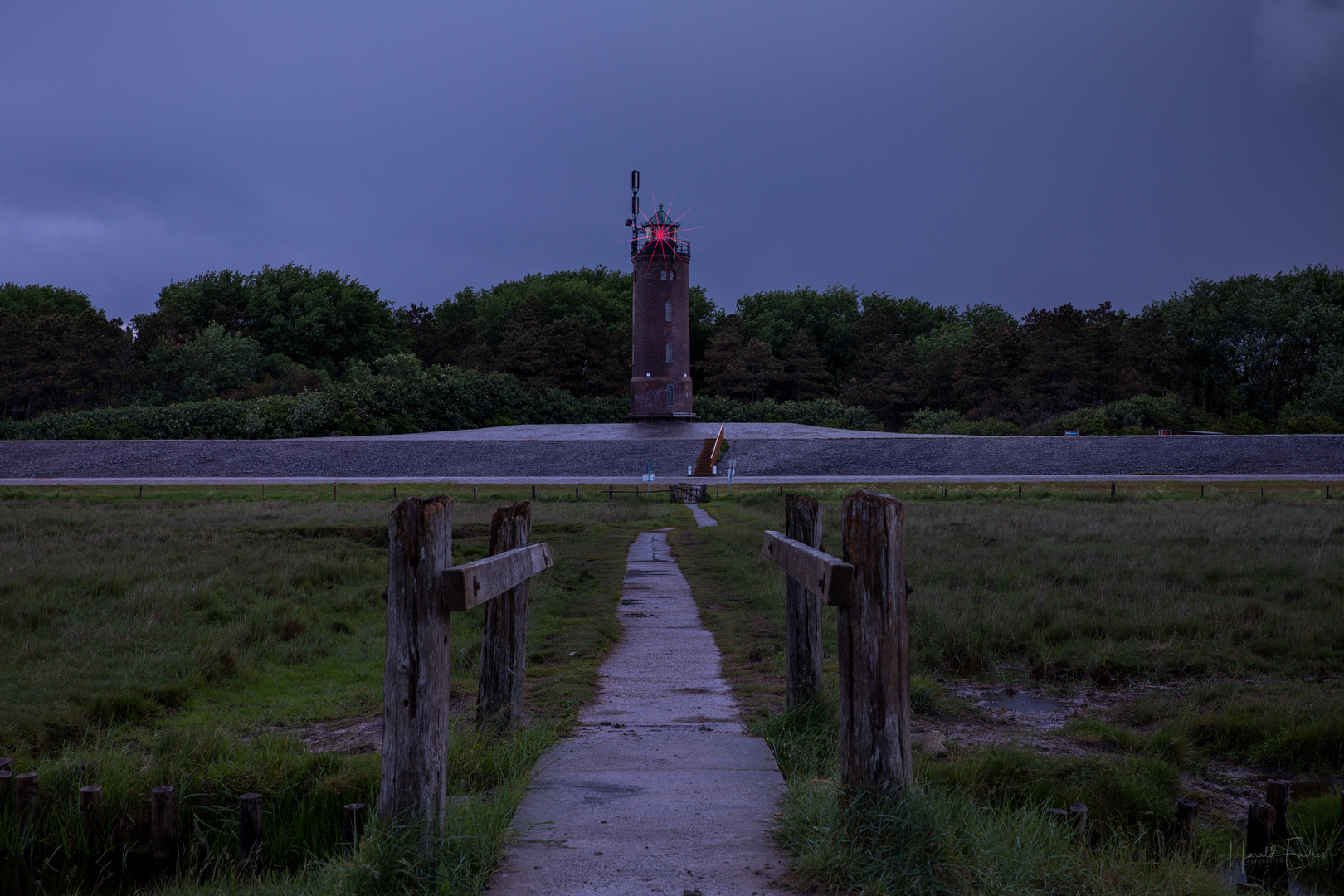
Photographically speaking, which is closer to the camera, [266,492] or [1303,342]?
[266,492]

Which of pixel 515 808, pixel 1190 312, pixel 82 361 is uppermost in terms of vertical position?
pixel 1190 312

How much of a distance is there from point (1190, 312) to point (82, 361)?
73515 millimetres

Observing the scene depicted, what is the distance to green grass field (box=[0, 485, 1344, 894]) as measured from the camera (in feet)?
11.8

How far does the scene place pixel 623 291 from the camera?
3546 inches

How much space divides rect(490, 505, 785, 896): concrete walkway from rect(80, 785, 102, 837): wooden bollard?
2.13 metres

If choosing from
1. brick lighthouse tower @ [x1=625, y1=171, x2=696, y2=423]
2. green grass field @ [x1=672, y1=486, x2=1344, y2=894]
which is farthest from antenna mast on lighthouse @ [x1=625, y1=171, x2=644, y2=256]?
green grass field @ [x1=672, y1=486, x2=1344, y2=894]

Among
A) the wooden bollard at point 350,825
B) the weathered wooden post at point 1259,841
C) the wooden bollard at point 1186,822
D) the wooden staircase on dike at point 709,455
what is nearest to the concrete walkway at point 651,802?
the wooden bollard at point 350,825

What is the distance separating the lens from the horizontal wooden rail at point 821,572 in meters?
3.51

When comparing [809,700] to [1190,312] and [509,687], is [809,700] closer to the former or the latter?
[509,687]

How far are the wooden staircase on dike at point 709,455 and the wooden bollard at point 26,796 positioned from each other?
105ft

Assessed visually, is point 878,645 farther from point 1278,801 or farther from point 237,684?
point 237,684

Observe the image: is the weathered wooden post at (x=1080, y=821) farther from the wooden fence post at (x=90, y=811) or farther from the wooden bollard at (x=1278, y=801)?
the wooden fence post at (x=90, y=811)

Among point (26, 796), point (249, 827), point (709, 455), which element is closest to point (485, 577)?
point (249, 827)

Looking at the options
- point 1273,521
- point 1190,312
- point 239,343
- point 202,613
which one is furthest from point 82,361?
point 1190,312
